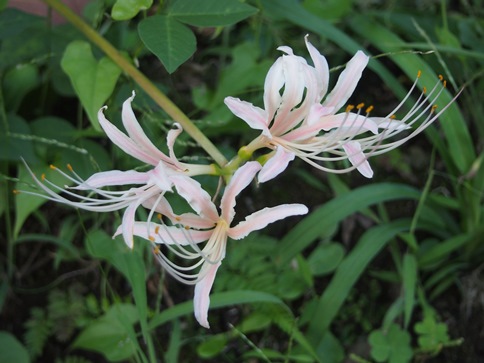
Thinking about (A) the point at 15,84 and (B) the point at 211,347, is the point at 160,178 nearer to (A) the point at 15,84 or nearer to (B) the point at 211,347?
(B) the point at 211,347

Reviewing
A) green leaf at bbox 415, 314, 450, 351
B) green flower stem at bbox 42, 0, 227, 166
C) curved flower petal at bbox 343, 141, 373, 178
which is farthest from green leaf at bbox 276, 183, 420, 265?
curved flower petal at bbox 343, 141, 373, 178

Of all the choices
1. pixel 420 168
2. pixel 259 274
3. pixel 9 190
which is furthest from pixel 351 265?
pixel 9 190

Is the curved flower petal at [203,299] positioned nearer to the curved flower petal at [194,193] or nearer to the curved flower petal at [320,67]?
the curved flower petal at [194,193]

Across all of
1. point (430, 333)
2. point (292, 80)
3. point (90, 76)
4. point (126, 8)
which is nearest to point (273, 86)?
point (292, 80)

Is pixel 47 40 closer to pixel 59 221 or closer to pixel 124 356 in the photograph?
pixel 59 221

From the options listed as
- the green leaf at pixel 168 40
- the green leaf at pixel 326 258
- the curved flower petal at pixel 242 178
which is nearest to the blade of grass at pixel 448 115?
the green leaf at pixel 326 258
